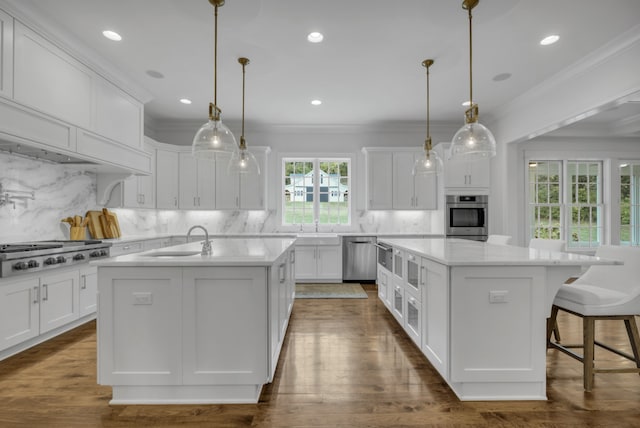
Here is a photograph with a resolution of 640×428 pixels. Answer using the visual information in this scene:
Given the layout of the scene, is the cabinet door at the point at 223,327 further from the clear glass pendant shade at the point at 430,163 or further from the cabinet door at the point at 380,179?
the cabinet door at the point at 380,179

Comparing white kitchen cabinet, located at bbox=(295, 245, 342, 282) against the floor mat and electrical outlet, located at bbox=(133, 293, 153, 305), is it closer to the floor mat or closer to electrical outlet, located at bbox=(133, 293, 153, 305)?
the floor mat

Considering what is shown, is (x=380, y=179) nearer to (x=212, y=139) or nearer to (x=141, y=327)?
(x=212, y=139)

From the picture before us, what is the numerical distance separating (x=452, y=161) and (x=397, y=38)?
2783mm

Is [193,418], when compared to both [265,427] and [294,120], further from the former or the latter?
[294,120]

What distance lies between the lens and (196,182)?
5730 mm

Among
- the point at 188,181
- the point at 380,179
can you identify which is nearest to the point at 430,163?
the point at 380,179

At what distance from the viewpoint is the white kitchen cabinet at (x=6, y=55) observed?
246cm

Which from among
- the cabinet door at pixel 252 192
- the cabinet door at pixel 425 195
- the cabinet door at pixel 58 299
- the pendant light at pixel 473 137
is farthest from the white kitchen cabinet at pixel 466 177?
the cabinet door at pixel 58 299

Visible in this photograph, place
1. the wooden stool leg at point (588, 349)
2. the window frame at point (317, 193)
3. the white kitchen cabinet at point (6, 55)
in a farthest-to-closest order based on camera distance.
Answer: the window frame at point (317, 193) → the white kitchen cabinet at point (6, 55) → the wooden stool leg at point (588, 349)

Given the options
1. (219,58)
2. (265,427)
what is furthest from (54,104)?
(265,427)

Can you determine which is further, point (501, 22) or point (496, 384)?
point (501, 22)

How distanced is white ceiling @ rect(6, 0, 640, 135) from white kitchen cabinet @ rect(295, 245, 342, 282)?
97.8 inches

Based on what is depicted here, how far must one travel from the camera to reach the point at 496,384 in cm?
204

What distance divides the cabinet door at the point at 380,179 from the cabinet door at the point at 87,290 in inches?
169
